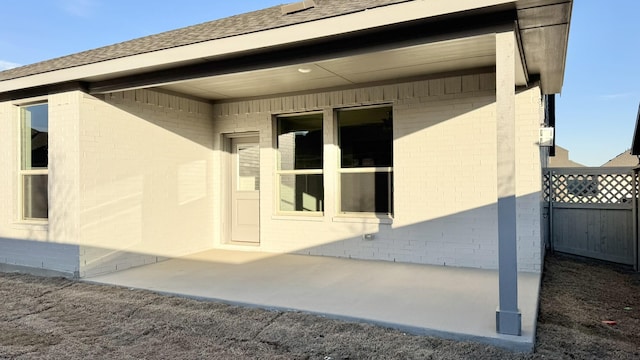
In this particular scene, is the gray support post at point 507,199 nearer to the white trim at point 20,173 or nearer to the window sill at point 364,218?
the window sill at point 364,218

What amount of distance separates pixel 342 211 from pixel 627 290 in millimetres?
3943

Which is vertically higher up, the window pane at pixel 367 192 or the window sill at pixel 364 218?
the window pane at pixel 367 192

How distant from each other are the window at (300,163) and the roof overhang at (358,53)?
759 millimetres

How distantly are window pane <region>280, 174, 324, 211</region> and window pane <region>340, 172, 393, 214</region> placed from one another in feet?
1.39

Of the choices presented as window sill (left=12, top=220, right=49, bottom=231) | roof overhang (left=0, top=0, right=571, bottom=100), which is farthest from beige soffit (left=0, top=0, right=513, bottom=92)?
window sill (left=12, top=220, right=49, bottom=231)

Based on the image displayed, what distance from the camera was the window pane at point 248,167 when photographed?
7836 mm

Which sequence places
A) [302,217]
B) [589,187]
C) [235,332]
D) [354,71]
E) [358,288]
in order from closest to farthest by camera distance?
[235,332], [358,288], [354,71], [302,217], [589,187]

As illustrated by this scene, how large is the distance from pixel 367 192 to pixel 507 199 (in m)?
3.47

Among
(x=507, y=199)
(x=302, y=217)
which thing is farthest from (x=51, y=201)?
(x=507, y=199)

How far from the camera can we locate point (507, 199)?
3443mm

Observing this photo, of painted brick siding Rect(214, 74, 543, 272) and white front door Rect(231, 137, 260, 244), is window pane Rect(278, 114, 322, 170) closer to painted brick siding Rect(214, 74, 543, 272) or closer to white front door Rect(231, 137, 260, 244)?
painted brick siding Rect(214, 74, 543, 272)

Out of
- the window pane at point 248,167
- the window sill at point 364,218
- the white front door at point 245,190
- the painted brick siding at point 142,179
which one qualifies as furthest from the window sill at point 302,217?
the painted brick siding at point 142,179

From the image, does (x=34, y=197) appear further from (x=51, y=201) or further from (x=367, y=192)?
(x=367, y=192)

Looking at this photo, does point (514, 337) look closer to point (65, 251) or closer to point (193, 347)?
point (193, 347)
